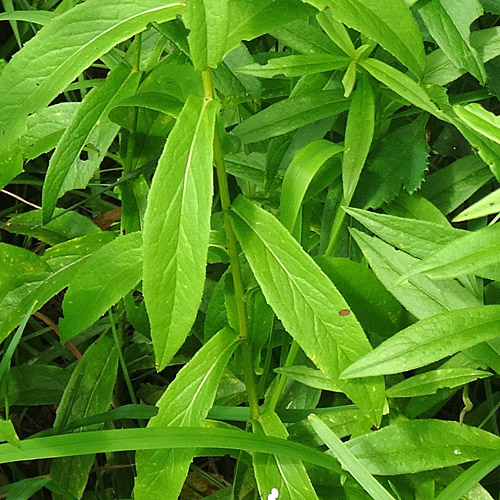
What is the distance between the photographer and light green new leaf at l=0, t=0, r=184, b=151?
678 mm

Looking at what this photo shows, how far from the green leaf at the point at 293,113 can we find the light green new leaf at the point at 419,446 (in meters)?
0.41

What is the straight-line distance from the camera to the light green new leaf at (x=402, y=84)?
810 mm

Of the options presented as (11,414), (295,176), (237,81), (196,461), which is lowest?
(196,461)

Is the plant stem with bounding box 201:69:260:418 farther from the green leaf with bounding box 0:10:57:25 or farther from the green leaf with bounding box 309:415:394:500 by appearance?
the green leaf with bounding box 0:10:57:25

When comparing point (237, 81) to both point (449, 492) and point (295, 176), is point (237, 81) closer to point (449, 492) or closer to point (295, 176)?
point (295, 176)

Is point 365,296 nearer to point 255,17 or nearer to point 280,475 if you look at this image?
point 280,475

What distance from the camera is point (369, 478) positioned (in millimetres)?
688

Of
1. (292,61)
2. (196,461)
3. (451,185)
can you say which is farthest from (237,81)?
(196,461)

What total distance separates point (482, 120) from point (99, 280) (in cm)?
50

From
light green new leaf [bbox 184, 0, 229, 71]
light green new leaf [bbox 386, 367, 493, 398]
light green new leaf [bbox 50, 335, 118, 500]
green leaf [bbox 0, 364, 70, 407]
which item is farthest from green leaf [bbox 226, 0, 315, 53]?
green leaf [bbox 0, 364, 70, 407]

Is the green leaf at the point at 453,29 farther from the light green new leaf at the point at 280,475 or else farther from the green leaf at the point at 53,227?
the green leaf at the point at 53,227

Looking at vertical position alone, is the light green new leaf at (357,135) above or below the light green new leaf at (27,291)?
above

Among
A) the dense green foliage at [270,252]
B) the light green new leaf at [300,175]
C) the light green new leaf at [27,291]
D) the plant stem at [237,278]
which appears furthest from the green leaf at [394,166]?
the light green new leaf at [27,291]

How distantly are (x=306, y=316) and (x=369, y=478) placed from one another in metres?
0.18
